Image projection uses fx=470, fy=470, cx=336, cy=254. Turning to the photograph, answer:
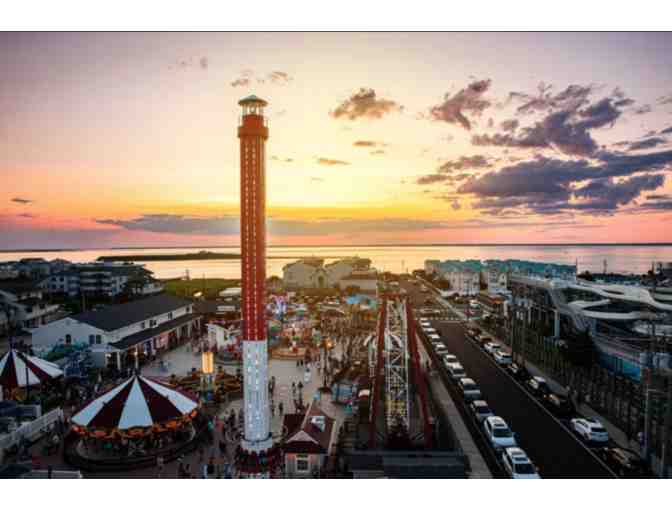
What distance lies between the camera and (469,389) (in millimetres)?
18188

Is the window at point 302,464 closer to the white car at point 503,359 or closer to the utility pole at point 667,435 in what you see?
the utility pole at point 667,435

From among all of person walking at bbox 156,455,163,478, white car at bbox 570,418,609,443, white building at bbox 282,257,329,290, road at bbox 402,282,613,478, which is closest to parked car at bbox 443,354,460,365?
road at bbox 402,282,613,478

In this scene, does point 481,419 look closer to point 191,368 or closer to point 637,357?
point 637,357

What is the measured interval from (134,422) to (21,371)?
7730 millimetres

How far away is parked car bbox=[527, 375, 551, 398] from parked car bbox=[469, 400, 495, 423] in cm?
280

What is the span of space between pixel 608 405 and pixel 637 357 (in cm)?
230

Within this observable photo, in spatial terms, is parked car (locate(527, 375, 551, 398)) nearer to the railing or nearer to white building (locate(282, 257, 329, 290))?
the railing

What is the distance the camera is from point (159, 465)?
42.5ft

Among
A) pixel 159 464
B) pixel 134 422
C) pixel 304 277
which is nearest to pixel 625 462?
pixel 159 464

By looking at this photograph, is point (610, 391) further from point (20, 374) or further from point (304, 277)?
point (304, 277)

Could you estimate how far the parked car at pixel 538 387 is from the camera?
18.0 metres

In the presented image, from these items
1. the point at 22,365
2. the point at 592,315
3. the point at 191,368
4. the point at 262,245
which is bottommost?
the point at 191,368

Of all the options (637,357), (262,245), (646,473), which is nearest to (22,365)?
(262,245)

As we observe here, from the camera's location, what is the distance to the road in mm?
12328
